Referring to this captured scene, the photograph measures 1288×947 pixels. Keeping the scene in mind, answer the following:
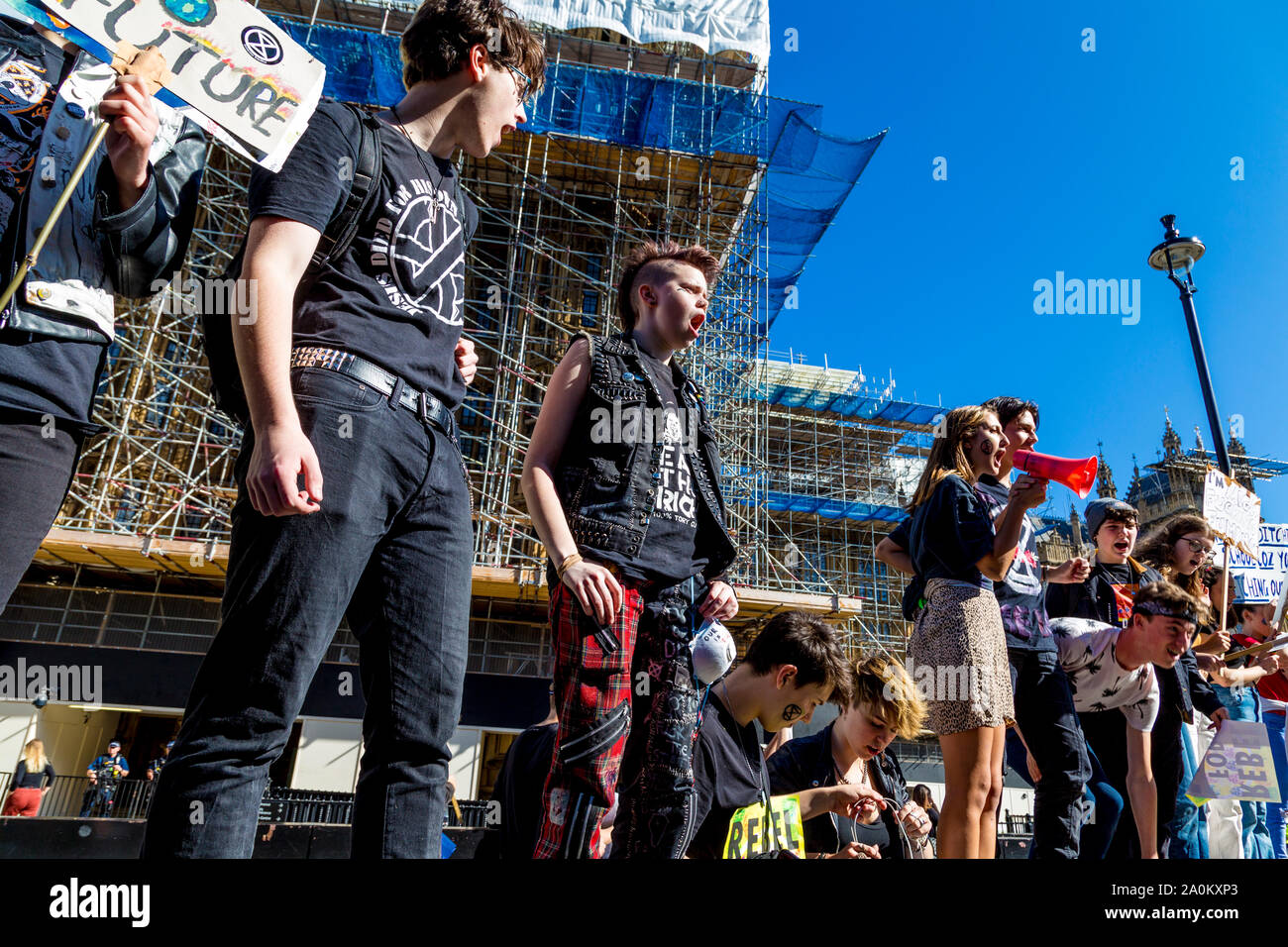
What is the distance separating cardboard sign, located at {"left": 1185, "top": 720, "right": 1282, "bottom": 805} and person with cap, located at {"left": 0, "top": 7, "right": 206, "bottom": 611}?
4690mm

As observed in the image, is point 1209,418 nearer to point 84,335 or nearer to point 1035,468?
point 1035,468

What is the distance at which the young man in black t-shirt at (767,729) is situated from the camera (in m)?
2.67

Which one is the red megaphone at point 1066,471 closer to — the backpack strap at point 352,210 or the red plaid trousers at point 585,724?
the red plaid trousers at point 585,724

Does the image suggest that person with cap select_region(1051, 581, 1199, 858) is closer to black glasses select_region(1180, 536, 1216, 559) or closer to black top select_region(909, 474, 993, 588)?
black top select_region(909, 474, 993, 588)

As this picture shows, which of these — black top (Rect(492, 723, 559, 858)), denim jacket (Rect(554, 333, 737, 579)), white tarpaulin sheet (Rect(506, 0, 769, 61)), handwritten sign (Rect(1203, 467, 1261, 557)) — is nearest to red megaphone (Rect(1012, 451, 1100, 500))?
denim jacket (Rect(554, 333, 737, 579))

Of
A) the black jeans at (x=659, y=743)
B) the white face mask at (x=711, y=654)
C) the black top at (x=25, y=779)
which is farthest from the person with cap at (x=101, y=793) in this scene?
the black jeans at (x=659, y=743)

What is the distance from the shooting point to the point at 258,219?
1484mm

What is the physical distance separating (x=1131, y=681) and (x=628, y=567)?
2885mm

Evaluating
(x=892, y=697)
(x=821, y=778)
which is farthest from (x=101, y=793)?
(x=892, y=697)

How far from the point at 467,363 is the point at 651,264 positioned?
90 centimetres

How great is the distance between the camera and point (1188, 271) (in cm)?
808

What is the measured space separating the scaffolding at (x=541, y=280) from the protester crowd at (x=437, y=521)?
483 inches

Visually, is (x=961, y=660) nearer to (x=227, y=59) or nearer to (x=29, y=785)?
(x=227, y=59)
